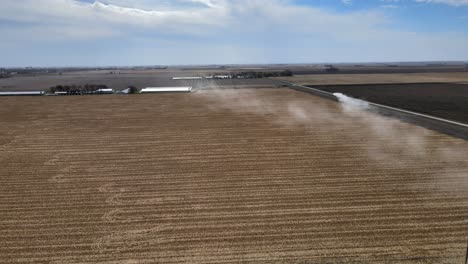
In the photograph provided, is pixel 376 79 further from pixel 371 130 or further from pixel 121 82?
pixel 371 130

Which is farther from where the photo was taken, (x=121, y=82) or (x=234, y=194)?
(x=121, y=82)

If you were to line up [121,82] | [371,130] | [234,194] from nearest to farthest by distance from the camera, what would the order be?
[234,194] < [371,130] < [121,82]

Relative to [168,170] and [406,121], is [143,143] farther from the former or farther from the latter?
[406,121]

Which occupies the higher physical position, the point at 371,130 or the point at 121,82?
the point at 121,82

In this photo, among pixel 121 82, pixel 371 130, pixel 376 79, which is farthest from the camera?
pixel 121 82

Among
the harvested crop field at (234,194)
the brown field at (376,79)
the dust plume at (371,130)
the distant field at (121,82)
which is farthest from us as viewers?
the distant field at (121,82)

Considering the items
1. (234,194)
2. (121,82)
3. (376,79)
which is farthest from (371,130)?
(121,82)

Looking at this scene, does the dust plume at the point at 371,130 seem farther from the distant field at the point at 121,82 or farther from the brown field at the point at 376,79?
the brown field at the point at 376,79

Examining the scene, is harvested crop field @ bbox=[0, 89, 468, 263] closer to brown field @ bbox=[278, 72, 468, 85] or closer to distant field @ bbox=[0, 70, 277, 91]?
brown field @ bbox=[278, 72, 468, 85]

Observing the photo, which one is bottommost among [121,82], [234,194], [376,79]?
[234,194]

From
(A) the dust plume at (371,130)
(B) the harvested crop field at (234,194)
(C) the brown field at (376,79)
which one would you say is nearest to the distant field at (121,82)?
(C) the brown field at (376,79)

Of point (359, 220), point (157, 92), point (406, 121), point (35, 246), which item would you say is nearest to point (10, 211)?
point (35, 246)
